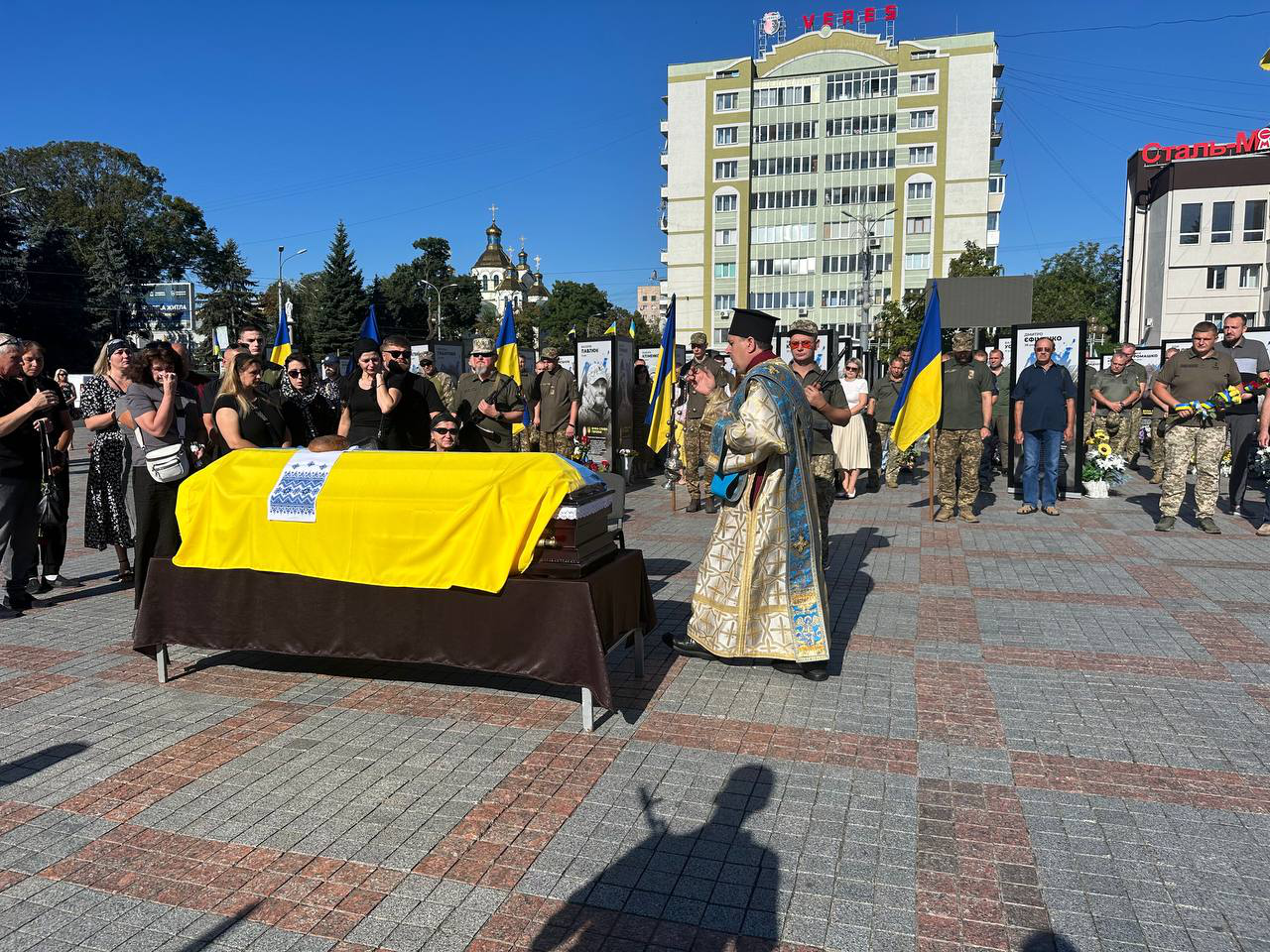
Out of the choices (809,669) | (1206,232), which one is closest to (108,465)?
(809,669)

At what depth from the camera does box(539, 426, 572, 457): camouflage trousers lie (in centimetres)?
1245

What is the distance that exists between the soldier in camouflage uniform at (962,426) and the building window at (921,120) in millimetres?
78806

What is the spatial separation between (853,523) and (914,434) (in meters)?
1.35

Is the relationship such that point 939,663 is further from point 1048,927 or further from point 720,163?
point 720,163

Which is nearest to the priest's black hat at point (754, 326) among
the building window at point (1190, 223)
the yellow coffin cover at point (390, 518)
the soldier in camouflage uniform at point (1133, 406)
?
the yellow coffin cover at point (390, 518)

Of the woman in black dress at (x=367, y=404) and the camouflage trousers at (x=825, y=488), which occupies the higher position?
the woman in black dress at (x=367, y=404)

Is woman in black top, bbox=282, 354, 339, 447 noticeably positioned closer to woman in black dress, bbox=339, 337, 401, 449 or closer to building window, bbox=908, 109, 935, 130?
woman in black dress, bbox=339, 337, 401, 449

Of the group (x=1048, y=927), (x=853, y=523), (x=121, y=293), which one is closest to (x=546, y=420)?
(x=853, y=523)

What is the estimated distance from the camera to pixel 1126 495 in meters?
13.2

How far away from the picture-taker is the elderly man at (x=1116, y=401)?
592 inches

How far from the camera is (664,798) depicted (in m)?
3.77

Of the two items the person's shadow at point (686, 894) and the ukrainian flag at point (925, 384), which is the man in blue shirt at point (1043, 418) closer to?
the ukrainian flag at point (925, 384)

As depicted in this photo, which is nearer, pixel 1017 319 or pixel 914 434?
pixel 914 434

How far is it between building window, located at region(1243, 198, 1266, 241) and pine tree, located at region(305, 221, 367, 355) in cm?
5887
